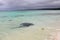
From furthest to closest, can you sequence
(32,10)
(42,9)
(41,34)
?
(32,10) < (42,9) < (41,34)

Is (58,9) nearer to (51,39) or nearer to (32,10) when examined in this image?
(32,10)

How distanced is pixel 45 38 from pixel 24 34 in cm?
24

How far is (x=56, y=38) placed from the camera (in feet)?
3.78

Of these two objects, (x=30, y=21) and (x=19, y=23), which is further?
(x=30, y=21)

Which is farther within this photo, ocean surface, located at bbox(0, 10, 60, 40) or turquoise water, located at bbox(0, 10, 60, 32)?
turquoise water, located at bbox(0, 10, 60, 32)

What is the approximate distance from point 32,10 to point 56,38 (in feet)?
7.38

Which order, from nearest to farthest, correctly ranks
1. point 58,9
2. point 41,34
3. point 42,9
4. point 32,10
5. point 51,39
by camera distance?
point 51,39
point 41,34
point 58,9
point 42,9
point 32,10

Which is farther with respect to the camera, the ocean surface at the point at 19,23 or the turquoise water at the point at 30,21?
the turquoise water at the point at 30,21

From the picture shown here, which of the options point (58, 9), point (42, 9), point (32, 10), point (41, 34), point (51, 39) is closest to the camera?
point (51, 39)

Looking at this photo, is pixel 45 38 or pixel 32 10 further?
pixel 32 10

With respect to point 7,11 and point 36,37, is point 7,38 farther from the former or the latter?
point 7,11

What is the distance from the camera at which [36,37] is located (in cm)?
122

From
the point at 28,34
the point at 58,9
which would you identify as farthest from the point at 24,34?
the point at 58,9

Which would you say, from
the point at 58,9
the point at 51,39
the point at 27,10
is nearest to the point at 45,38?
the point at 51,39
